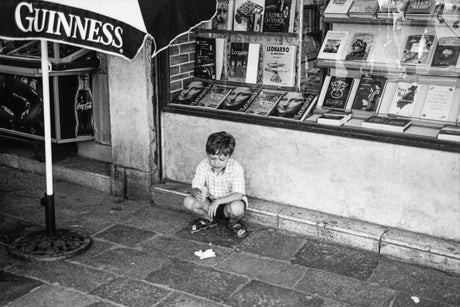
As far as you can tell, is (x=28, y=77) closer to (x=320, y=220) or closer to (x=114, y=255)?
(x=114, y=255)

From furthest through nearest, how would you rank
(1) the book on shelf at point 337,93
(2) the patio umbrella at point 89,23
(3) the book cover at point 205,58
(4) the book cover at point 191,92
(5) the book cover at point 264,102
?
(3) the book cover at point 205,58
(4) the book cover at point 191,92
(5) the book cover at point 264,102
(1) the book on shelf at point 337,93
(2) the patio umbrella at point 89,23

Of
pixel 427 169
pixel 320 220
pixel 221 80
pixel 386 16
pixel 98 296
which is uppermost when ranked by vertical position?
pixel 386 16

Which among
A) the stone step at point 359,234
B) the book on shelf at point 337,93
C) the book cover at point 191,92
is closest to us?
the stone step at point 359,234

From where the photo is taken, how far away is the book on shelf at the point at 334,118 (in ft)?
17.7

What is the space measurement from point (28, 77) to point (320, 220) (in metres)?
3.60

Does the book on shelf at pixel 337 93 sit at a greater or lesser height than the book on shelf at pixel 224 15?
lesser

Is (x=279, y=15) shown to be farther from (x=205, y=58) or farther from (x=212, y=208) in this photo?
(x=212, y=208)

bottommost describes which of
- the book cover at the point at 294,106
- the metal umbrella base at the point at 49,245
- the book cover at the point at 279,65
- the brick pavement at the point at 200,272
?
the brick pavement at the point at 200,272

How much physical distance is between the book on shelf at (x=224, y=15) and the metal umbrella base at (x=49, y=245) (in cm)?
Answer: 241

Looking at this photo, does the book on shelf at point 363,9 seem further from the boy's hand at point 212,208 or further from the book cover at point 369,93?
the boy's hand at point 212,208

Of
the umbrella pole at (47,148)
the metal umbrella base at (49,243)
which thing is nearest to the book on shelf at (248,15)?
the umbrella pole at (47,148)

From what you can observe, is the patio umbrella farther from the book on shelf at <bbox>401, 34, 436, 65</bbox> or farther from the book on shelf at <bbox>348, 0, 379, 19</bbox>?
the book on shelf at <bbox>401, 34, 436, 65</bbox>

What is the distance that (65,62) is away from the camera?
655 cm

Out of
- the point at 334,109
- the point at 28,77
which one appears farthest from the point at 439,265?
the point at 28,77
